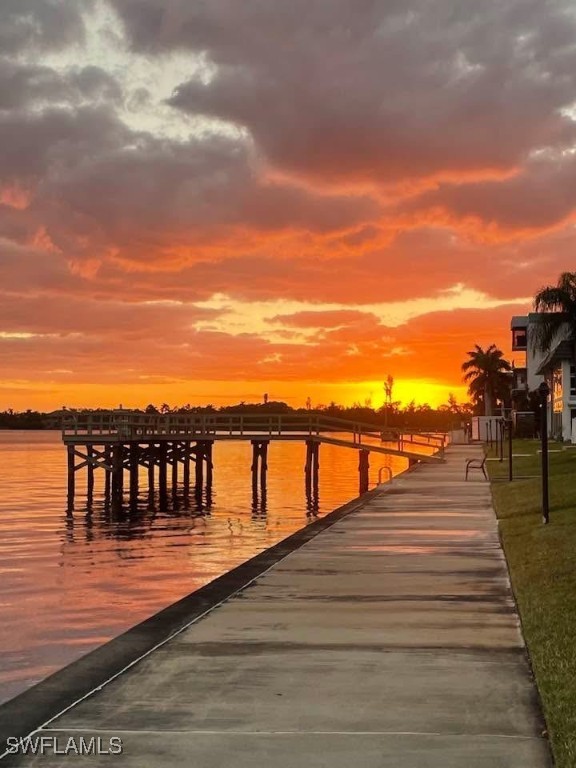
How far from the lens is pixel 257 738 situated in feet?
21.8

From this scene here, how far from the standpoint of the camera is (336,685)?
7953mm

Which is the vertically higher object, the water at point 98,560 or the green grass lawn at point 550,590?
the green grass lawn at point 550,590

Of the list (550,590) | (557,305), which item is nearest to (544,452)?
(550,590)

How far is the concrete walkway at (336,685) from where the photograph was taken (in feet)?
21.1

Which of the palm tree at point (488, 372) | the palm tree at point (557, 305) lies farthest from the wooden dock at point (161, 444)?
the palm tree at point (488, 372)

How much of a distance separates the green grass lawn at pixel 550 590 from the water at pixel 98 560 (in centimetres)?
587

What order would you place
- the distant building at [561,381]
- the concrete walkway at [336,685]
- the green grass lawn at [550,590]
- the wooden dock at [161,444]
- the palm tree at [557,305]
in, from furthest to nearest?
the distant building at [561,381], the palm tree at [557,305], the wooden dock at [161,444], the green grass lawn at [550,590], the concrete walkway at [336,685]

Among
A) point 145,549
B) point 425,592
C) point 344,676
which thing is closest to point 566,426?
point 145,549

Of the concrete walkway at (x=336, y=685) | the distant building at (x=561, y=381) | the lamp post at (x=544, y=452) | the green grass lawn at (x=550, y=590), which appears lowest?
the concrete walkway at (x=336, y=685)

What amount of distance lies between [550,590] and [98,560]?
48.5 ft

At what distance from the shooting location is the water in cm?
1441

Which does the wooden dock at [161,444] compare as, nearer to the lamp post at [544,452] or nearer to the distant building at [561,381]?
the distant building at [561,381]

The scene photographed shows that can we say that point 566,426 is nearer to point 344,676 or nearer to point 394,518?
point 394,518

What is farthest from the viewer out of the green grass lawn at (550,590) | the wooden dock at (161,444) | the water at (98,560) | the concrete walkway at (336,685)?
the wooden dock at (161,444)
